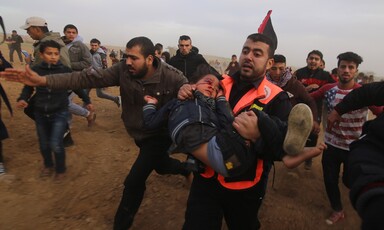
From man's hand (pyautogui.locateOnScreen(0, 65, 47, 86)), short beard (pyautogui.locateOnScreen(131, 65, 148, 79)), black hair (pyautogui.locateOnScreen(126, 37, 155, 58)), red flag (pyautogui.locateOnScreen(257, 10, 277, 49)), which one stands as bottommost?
man's hand (pyautogui.locateOnScreen(0, 65, 47, 86))

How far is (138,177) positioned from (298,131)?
181 cm

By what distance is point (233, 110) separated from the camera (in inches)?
87.1

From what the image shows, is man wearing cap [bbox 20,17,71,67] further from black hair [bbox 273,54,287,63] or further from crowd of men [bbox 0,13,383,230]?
black hair [bbox 273,54,287,63]

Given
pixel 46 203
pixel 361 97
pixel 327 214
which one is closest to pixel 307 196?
pixel 327 214

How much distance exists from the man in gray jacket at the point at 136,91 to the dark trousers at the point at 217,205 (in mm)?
915

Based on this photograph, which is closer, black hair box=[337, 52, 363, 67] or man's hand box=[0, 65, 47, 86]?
man's hand box=[0, 65, 47, 86]

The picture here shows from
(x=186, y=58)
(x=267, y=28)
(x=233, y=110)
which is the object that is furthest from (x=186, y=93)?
(x=186, y=58)

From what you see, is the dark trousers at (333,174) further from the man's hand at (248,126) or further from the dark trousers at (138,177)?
the man's hand at (248,126)

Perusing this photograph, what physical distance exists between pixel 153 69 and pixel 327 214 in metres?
3.06

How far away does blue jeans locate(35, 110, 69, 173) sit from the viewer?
13.4 ft

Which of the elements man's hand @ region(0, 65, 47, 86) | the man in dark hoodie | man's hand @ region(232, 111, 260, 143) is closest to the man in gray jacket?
man's hand @ region(0, 65, 47, 86)

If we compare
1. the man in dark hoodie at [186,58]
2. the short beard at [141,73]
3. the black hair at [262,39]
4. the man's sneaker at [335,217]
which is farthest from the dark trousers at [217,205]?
the man in dark hoodie at [186,58]

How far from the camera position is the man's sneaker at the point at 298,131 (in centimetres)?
170

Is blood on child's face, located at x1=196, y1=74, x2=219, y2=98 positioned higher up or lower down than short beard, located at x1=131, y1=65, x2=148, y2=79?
higher up
